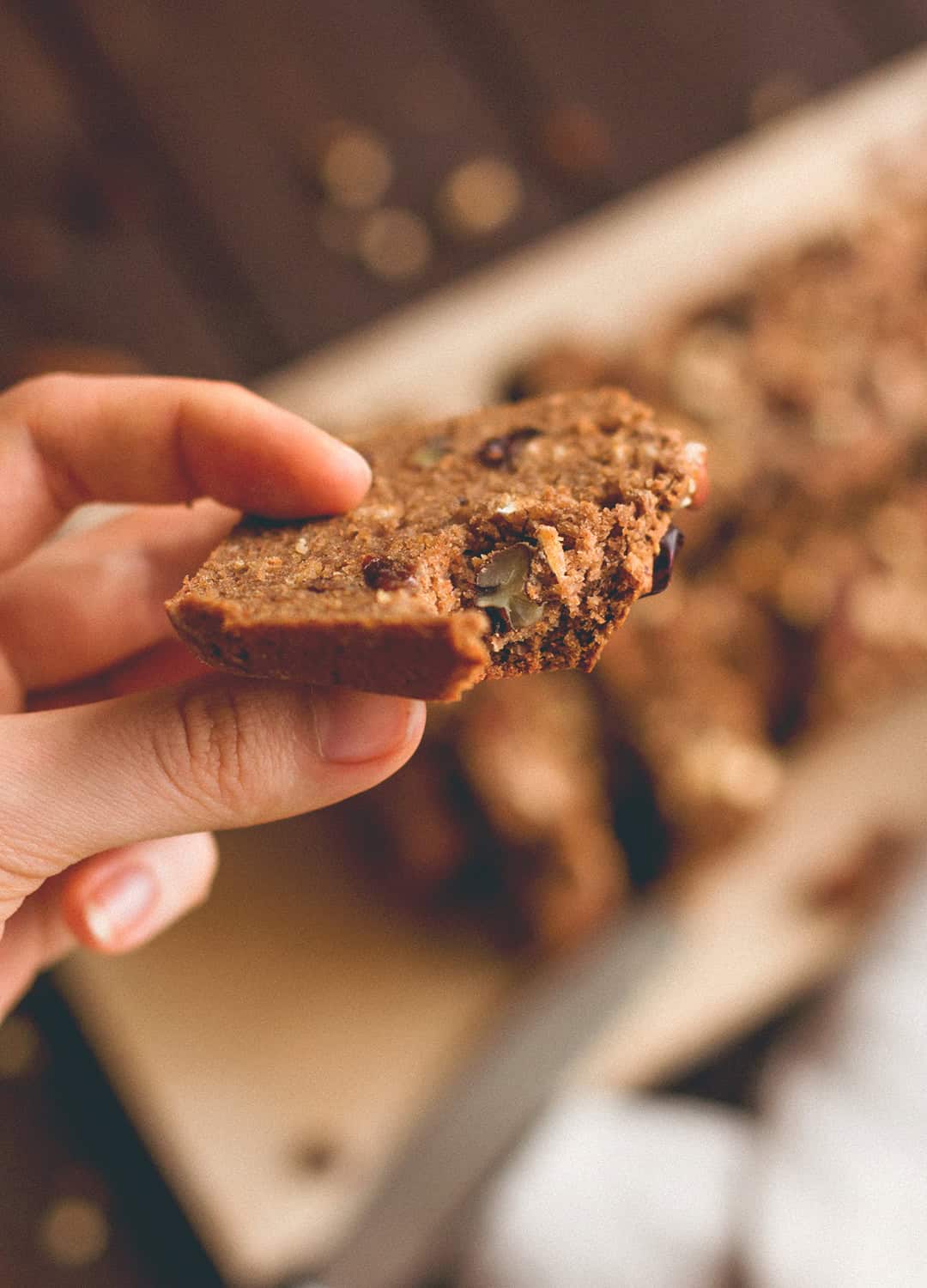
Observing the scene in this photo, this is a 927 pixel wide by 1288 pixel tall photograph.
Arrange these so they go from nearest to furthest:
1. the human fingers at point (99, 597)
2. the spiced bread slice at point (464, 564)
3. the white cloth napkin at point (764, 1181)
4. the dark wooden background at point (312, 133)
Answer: the spiced bread slice at point (464, 564)
the human fingers at point (99, 597)
the white cloth napkin at point (764, 1181)
the dark wooden background at point (312, 133)

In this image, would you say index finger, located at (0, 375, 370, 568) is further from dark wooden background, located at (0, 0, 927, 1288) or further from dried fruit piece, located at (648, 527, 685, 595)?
dark wooden background, located at (0, 0, 927, 1288)

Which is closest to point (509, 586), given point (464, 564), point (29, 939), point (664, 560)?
point (464, 564)

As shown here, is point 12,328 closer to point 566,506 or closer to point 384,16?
point 384,16

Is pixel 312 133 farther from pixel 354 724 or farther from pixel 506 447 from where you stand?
pixel 354 724

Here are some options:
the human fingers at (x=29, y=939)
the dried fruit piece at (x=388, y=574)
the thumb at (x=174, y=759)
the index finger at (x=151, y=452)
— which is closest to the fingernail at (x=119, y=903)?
the human fingers at (x=29, y=939)

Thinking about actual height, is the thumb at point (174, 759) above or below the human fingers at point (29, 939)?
above

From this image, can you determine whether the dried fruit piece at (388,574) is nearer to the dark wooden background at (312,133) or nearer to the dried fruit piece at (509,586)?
the dried fruit piece at (509,586)

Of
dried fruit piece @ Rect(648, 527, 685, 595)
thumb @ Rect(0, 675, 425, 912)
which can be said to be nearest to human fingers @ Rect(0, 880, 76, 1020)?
thumb @ Rect(0, 675, 425, 912)
